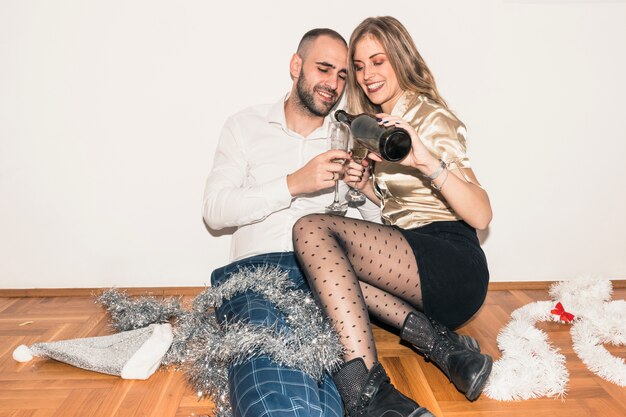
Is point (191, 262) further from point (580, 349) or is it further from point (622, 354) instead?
point (622, 354)

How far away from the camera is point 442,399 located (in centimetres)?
174

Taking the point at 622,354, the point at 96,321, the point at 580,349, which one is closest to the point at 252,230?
the point at 96,321

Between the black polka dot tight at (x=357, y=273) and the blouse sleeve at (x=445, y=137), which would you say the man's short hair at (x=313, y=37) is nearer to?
the blouse sleeve at (x=445, y=137)

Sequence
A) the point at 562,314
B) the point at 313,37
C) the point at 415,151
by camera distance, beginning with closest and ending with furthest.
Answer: the point at 415,151 < the point at 313,37 < the point at 562,314

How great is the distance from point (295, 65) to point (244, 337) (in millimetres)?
1096

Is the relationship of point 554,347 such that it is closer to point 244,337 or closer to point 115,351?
point 244,337

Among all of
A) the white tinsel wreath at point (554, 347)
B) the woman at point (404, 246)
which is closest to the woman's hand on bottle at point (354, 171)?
the woman at point (404, 246)

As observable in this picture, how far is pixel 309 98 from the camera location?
6.84 ft

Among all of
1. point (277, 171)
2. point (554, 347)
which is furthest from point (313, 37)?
point (554, 347)

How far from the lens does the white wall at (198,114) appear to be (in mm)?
2271

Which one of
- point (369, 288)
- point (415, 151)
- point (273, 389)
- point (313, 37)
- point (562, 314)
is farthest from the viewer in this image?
point (562, 314)

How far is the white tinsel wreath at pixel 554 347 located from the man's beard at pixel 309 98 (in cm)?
109

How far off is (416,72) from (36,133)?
1.60m

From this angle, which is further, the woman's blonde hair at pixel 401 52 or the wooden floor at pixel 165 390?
the woman's blonde hair at pixel 401 52
